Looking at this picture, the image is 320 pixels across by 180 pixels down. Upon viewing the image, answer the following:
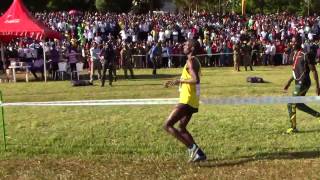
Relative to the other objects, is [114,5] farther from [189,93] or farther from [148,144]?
[189,93]

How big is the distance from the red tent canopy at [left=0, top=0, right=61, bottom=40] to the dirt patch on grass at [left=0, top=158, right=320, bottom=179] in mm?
15765

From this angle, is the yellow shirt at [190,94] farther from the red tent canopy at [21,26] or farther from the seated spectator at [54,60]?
the seated spectator at [54,60]

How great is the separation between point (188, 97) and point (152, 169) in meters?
1.19

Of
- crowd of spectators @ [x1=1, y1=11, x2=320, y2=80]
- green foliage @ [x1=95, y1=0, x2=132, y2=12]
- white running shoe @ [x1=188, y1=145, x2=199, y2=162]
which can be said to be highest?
green foliage @ [x1=95, y1=0, x2=132, y2=12]

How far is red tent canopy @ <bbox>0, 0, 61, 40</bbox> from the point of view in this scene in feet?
81.3

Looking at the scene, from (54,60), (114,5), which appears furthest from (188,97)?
(114,5)

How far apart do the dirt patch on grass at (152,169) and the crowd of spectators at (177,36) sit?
21.5 m

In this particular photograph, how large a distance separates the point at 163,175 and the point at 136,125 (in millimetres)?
4394

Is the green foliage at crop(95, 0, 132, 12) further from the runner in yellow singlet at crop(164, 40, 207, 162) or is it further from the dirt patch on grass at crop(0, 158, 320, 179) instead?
the runner in yellow singlet at crop(164, 40, 207, 162)

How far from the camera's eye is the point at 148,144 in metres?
10.9

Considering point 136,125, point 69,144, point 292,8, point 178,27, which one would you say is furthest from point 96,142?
point 292,8

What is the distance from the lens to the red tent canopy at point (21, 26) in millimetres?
24766

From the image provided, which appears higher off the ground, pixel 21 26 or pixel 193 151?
pixel 21 26

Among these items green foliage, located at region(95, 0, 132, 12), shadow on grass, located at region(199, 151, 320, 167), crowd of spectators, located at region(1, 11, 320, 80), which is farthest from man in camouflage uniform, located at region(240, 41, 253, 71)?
green foliage, located at region(95, 0, 132, 12)
